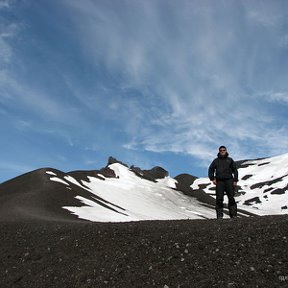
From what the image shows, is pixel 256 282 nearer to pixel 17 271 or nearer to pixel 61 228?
pixel 17 271

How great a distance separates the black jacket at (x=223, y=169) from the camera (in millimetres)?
20094

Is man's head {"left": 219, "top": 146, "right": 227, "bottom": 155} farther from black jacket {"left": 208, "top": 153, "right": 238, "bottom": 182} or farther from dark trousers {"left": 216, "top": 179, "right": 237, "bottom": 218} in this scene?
dark trousers {"left": 216, "top": 179, "right": 237, "bottom": 218}

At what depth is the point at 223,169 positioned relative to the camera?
20.2 metres

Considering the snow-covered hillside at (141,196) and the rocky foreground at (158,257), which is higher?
the snow-covered hillside at (141,196)

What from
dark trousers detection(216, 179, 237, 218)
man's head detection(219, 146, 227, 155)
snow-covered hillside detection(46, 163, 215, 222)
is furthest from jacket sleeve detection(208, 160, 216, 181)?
snow-covered hillside detection(46, 163, 215, 222)

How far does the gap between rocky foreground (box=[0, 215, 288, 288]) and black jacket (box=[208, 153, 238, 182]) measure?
13.1 ft

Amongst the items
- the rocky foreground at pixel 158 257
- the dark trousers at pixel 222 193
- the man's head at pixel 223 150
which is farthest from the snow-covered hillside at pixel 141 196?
the rocky foreground at pixel 158 257

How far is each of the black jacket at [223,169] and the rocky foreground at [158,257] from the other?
4008 millimetres

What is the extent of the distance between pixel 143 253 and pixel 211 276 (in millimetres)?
3138

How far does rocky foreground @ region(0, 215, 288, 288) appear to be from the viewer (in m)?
12.0

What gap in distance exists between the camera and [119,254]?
49.0ft

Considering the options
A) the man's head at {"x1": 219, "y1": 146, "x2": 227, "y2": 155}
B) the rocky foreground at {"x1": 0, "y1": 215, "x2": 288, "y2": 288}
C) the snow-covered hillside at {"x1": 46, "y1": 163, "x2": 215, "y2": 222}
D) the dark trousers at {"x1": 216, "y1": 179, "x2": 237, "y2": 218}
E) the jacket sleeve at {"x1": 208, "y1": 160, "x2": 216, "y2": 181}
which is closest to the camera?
the rocky foreground at {"x1": 0, "y1": 215, "x2": 288, "y2": 288}

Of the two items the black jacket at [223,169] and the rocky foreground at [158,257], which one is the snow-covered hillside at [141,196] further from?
the rocky foreground at [158,257]

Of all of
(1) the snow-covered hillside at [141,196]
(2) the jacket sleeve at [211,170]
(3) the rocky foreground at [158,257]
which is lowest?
(3) the rocky foreground at [158,257]
